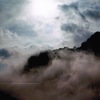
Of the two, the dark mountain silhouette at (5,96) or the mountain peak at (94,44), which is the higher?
the mountain peak at (94,44)

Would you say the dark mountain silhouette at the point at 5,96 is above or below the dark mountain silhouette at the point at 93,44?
below

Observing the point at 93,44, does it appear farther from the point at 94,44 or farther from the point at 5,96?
the point at 5,96

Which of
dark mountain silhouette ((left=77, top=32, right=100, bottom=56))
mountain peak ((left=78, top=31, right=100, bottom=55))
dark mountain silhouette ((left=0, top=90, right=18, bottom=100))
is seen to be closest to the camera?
dark mountain silhouette ((left=0, top=90, right=18, bottom=100))

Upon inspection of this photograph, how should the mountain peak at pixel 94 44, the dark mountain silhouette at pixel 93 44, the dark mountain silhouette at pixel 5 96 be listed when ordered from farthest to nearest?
the mountain peak at pixel 94 44, the dark mountain silhouette at pixel 93 44, the dark mountain silhouette at pixel 5 96

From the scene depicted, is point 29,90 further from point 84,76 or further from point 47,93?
point 84,76

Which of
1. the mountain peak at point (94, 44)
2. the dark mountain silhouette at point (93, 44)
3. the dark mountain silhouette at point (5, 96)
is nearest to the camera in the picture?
the dark mountain silhouette at point (5, 96)

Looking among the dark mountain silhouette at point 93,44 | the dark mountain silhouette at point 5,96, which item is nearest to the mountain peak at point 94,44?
the dark mountain silhouette at point 93,44

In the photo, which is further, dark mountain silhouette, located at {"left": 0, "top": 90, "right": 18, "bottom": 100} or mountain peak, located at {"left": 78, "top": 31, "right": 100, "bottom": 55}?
mountain peak, located at {"left": 78, "top": 31, "right": 100, "bottom": 55}

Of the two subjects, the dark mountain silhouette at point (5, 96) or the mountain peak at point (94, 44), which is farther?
the mountain peak at point (94, 44)

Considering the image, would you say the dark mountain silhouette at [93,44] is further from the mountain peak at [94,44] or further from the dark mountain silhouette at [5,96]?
the dark mountain silhouette at [5,96]

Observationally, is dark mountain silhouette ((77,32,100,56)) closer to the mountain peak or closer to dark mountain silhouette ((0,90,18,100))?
the mountain peak

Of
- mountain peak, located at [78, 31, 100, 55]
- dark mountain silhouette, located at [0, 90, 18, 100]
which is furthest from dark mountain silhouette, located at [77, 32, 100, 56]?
dark mountain silhouette, located at [0, 90, 18, 100]

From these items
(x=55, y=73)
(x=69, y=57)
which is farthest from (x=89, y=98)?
(x=69, y=57)

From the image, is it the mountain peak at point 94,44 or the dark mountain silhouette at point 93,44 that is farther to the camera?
the mountain peak at point 94,44
